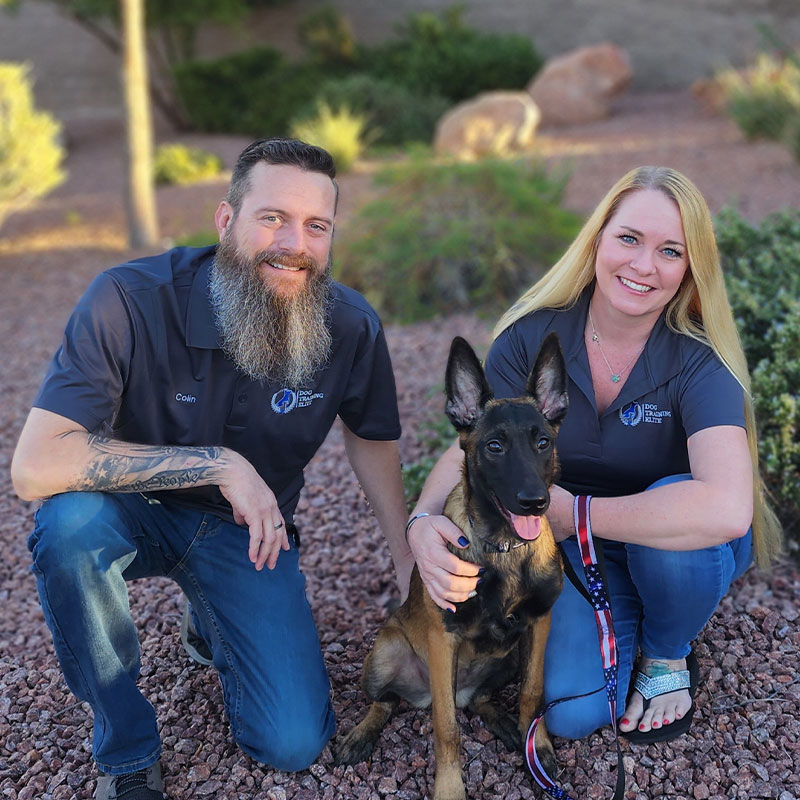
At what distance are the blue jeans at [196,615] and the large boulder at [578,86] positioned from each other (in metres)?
15.1

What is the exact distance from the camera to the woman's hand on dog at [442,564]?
8.54 ft

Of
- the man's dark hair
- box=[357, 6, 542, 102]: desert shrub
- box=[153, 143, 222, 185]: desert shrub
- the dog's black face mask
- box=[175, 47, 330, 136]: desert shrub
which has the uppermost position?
the man's dark hair

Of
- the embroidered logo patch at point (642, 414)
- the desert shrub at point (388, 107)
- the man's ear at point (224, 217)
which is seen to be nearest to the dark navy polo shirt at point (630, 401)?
the embroidered logo patch at point (642, 414)

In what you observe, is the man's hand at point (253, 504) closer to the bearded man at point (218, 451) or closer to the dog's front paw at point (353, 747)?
the bearded man at point (218, 451)

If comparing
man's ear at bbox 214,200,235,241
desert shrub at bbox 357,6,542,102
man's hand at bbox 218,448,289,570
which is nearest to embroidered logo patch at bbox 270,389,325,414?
man's hand at bbox 218,448,289,570

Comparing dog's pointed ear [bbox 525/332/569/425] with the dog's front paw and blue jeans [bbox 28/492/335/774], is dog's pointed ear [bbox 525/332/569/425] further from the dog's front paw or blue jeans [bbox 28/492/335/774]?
the dog's front paw

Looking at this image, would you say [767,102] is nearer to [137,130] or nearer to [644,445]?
[137,130]

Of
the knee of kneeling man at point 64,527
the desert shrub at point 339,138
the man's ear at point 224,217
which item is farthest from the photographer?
the desert shrub at point 339,138

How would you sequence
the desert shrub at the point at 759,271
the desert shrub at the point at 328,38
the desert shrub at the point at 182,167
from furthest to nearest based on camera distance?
the desert shrub at the point at 328,38 → the desert shrub at the point at 182,167 → the desert shrub at the point at 759,271

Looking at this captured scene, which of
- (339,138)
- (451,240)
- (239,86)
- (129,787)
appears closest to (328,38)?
(239,86)

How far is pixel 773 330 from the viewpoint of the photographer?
4.03m

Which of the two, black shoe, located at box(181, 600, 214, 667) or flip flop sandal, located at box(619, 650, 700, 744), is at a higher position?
flip flop sandal, located at box(619, 650, 700, 744)

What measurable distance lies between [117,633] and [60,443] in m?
0.64

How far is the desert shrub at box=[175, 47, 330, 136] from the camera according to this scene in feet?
61.2
